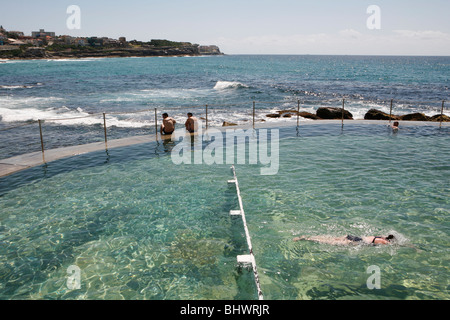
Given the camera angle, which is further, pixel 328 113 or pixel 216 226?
pixel 328 113

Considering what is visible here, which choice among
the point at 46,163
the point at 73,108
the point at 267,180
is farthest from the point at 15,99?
the point at 267,180

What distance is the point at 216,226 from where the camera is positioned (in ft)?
23.6

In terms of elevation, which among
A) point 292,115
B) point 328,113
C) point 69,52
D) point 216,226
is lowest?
point 216,226

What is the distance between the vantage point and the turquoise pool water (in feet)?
17.6

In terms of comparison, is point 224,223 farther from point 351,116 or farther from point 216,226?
point 351,116

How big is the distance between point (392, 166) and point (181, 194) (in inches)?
280

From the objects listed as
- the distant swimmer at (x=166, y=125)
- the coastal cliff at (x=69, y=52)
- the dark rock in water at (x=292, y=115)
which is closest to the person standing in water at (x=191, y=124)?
the distant swimmer at (x=166, y=125)

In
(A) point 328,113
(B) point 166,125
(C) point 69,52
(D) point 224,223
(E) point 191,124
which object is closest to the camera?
(D) point 224,223

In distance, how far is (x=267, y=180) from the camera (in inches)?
389

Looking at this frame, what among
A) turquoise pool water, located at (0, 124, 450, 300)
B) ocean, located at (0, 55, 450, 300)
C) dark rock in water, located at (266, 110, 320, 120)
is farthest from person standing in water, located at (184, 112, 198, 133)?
dark rock in water, located at (266, 110, 320, 120)

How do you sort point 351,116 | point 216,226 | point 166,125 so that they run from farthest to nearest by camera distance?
point 351,116
point 166,125
point 216,226

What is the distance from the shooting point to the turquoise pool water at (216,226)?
536 centimetres

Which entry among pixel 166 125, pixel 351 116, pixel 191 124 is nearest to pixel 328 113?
pixel 351 116
